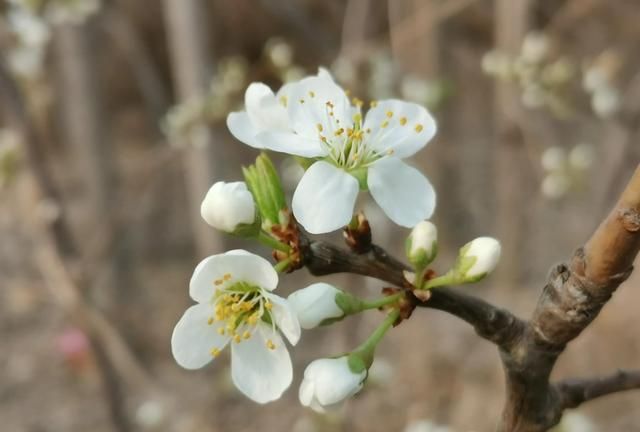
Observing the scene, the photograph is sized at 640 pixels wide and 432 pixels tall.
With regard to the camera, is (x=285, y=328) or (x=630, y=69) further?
(x=630, y=69)

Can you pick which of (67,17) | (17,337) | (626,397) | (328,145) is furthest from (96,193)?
(328,145)

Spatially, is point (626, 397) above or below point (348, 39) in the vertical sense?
below

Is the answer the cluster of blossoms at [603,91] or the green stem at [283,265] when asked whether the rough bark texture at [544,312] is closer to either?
the green stem at [283,265]

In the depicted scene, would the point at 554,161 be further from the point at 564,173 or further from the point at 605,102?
the point at 605,102

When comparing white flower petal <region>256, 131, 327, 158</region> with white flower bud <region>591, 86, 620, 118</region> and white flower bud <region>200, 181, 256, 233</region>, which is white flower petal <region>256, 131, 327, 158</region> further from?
white flower bud <region>591, 86, 620, 118</region>

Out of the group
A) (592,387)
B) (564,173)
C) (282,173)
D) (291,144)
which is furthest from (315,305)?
(282,173)

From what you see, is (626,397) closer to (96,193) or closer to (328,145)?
(96,193)

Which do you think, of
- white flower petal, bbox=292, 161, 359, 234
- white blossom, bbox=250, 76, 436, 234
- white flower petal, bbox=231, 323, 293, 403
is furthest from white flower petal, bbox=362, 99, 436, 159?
white flower petal, bbox=231, 323, 293, 403
